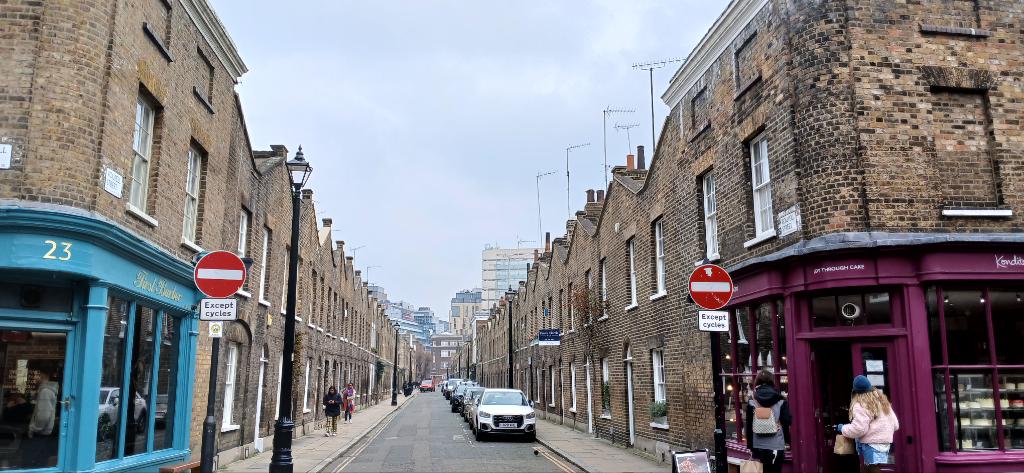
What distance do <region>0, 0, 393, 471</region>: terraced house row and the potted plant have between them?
378 inches

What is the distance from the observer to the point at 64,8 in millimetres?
9578

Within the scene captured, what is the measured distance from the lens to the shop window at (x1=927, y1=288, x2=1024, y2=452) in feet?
32.1

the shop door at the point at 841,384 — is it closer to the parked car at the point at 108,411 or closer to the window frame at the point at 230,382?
the parked car at the point at 108,411

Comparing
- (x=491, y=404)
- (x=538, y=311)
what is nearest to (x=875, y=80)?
(x=491, y=404)

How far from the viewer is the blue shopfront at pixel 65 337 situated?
891 cm

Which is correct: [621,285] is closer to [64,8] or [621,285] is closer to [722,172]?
[722,172]

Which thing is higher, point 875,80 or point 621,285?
point 875,80

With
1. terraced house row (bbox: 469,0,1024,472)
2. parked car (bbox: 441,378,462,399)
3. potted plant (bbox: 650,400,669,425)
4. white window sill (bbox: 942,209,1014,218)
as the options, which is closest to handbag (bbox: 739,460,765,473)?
terraced house row (bbox: 469,0,1024,472)

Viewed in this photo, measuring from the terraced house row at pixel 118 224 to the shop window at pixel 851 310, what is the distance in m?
9.95

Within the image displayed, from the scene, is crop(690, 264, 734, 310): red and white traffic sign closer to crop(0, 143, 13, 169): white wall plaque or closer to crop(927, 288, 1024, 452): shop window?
crop(927, 288, 1024, 452): shop window

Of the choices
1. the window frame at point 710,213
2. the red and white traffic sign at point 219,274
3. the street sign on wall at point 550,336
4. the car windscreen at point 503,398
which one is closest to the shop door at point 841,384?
the window frame at point 710,213

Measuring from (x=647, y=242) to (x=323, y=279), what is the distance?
15.9 metres

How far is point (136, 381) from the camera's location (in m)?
11.4

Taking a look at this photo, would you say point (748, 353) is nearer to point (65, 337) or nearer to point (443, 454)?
point (443, 454)
